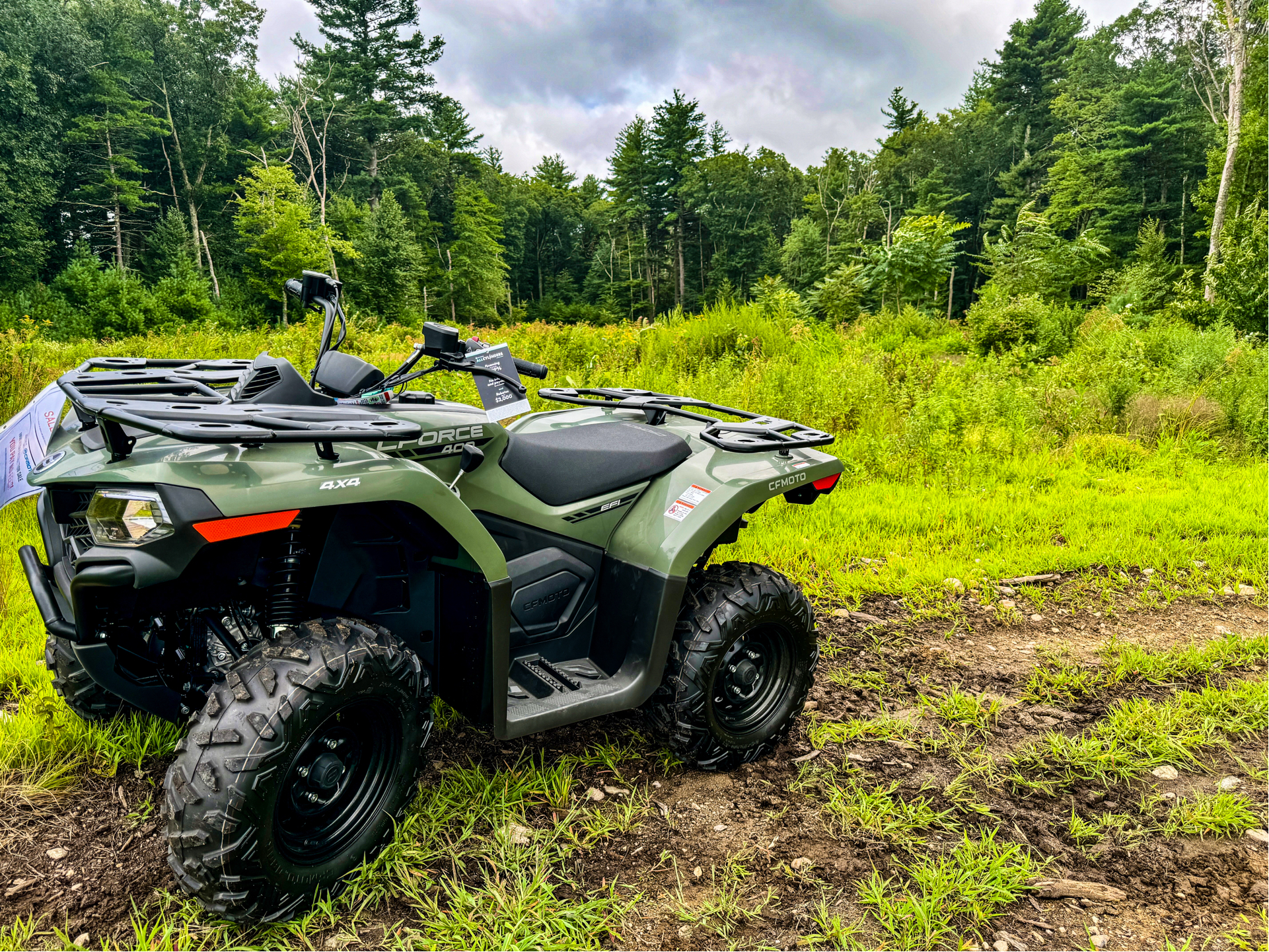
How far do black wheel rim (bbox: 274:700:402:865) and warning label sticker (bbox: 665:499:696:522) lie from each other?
1016 mm

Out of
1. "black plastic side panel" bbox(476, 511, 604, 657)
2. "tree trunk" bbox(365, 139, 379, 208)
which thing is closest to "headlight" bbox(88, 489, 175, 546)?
"black plastic side panel" bbox(476, 511, 604, 657)

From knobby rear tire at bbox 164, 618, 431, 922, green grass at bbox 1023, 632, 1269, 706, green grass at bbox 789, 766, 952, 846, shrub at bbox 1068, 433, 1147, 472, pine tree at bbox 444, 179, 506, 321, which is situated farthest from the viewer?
pine tree at bbox 444, 179, 506, 321

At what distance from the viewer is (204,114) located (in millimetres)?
40219

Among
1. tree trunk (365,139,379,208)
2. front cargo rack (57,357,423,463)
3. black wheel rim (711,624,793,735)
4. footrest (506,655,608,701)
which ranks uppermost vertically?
tree trunk (365,139,379,208)

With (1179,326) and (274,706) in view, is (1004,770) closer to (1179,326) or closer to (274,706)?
(274,706)

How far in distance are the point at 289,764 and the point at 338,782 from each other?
290mm

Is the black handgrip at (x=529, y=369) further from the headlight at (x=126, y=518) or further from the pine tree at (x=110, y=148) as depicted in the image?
the pine tree at (x=110, y=148)

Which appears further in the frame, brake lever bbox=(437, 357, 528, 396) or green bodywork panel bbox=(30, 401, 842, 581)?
brake lever bbox=(437, 357, 528, 396)

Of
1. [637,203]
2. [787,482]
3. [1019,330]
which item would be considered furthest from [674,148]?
[787,482]

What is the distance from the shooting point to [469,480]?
2.21m

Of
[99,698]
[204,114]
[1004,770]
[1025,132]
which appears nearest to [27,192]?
[204,114]

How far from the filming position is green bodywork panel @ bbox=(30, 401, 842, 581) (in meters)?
1.58

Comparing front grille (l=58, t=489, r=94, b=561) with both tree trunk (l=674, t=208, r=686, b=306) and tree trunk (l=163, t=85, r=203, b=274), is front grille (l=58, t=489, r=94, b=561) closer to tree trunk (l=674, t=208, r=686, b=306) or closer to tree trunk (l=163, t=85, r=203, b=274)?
tree trunk (l=163, t=85, r=203, b=274)

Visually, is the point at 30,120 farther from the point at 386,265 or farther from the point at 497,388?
the point at 497,388
